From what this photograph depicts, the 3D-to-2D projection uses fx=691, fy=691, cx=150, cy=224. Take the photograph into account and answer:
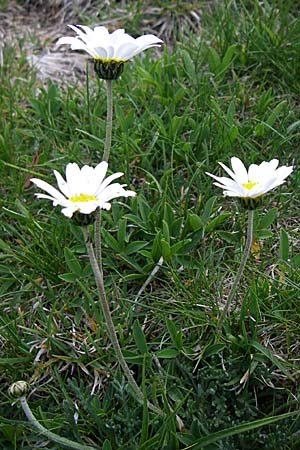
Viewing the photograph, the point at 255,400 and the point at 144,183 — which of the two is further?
the point at 144,183

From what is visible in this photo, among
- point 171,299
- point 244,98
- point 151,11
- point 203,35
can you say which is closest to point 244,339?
point 171,299

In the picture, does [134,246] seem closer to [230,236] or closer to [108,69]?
[230,236]

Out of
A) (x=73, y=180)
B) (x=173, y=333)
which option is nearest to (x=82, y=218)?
(x=73, y=180)

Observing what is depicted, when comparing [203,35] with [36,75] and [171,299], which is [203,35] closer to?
[36,75]

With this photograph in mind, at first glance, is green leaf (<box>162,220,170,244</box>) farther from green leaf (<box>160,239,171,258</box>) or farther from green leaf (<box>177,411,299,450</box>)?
green leaf (<box>177,411,299,450</box>)

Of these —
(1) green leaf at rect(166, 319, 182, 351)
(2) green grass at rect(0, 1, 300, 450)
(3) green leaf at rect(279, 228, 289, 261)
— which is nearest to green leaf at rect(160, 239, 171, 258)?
(2) green grass at rect(0, 1, 300, 450)

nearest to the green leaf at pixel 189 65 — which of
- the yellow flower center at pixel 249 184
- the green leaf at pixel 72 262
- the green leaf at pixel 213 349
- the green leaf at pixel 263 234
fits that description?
the green leaf at pixel 263 234

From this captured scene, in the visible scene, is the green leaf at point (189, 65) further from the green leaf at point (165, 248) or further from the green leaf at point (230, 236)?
the green leaf at point (165, 248)
